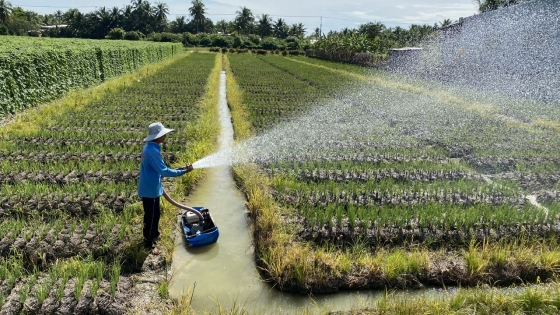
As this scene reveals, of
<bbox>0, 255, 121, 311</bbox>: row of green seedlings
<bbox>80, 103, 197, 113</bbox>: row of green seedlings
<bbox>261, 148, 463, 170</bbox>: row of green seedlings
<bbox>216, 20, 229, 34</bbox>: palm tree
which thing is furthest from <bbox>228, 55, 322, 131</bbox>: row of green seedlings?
<bbox>216, 20, 229, 34</bbox>: palm tree

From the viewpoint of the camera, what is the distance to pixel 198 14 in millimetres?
86375

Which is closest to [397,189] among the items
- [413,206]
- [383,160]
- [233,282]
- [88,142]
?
[413,206]

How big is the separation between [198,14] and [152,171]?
3498 inches

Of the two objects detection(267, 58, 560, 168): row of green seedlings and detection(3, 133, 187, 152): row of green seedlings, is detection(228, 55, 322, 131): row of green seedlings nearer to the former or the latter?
detection(3, 133, 187, 152): row of green seedlings

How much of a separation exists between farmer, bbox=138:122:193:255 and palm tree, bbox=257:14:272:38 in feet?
279

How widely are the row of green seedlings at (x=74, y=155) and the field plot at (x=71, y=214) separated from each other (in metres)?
0.02

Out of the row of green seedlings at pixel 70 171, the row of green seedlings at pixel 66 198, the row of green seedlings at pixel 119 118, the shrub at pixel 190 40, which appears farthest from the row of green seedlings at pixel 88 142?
the shrub at pixel 190 40

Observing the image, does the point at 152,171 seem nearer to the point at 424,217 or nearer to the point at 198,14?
the point at 424,217

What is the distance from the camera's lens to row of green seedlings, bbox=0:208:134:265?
16.0ft

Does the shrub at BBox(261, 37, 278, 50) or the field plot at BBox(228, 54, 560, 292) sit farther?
the shrub at BBox(261, 37, 278, 50)

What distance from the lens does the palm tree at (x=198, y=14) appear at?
8581 centimetres

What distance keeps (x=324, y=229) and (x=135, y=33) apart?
68.5m

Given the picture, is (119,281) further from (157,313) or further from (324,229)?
(324,229)

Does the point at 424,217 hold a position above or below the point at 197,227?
above
